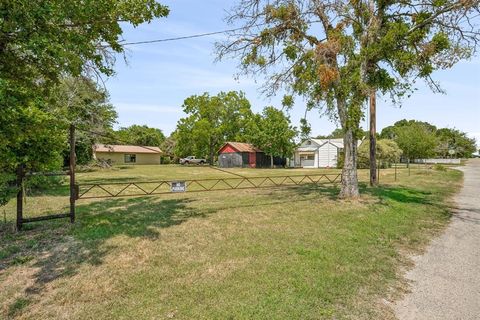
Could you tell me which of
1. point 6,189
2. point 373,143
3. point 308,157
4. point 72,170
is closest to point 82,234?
point 72,170

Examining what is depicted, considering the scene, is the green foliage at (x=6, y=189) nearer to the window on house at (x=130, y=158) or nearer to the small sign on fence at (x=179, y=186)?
the small sign on fence at (x=179, y=186)

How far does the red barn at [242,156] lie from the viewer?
44.3 m

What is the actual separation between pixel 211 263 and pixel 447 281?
397 cm

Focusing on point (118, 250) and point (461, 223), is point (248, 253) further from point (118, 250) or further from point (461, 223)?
point (461, 223)

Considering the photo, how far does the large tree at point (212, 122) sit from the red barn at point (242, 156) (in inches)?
178

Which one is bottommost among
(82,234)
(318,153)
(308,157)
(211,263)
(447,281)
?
(447,281)

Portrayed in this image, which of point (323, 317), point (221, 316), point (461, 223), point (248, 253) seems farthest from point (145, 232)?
point (461, 223)

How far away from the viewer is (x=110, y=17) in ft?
20.4

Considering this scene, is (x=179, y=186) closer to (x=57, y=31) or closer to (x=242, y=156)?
(x=57, y=31)

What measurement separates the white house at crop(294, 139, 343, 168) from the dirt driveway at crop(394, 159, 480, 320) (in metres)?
38.4

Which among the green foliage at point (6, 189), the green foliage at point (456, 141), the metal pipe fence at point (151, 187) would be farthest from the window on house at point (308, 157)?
the green foliage at point (456, 141)

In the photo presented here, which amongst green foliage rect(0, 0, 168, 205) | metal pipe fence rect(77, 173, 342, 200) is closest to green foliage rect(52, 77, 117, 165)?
metal pipe fence rect(77, 173, 342, 200)

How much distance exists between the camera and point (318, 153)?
1838 inches

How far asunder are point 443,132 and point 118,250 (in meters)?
105
